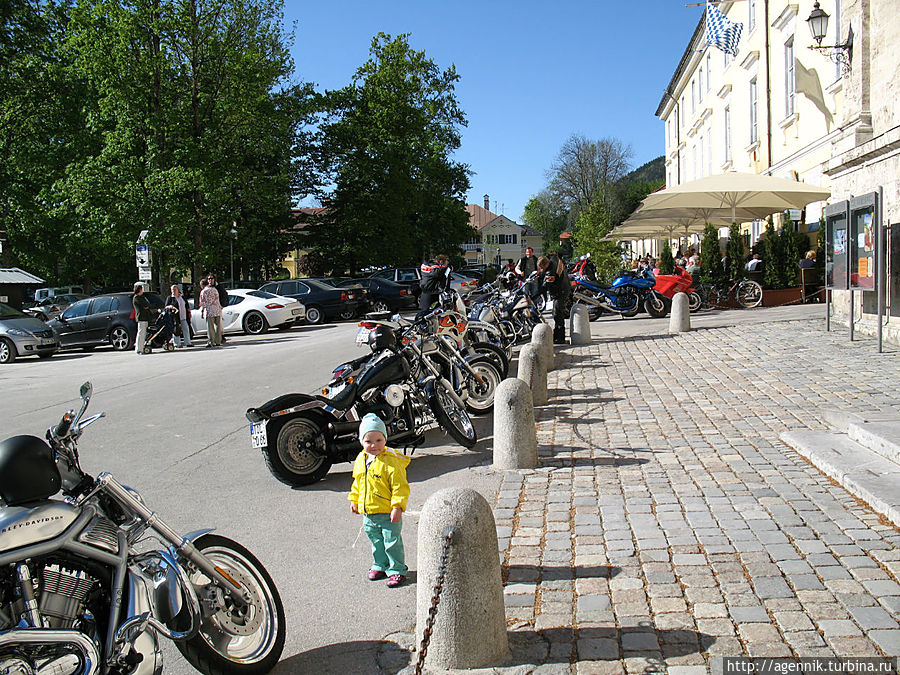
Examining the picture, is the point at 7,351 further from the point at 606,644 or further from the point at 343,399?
the point at 606,644

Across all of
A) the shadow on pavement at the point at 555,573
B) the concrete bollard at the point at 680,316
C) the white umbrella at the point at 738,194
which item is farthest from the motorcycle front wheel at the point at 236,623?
the white umbrella at the point at 738,194

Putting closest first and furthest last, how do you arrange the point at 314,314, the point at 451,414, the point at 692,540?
the point at 692,540, the point at 451,414, the point at 314,314

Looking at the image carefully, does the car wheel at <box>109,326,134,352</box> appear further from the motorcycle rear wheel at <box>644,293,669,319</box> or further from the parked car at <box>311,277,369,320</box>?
the motorcycle rear wheel at <box>644,293,669,319</box>

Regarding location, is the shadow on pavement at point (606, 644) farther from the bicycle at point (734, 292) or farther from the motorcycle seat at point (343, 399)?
the bicycle at point (734, 292)

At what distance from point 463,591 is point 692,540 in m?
1.98

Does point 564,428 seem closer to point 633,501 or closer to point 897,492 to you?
point 633,501

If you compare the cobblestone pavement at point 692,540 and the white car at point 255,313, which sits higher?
the white car at point 255,313

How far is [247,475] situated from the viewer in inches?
275

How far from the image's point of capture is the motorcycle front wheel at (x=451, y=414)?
705 centimetres

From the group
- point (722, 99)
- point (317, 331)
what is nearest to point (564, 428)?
point (317, 331)

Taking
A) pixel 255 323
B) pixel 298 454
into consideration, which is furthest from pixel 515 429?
pixel 255 323

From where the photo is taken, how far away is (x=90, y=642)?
8.52 feet

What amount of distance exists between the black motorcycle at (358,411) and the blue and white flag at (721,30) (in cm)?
2340

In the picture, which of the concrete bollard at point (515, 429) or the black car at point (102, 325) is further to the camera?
the black car at point (102, 325)
